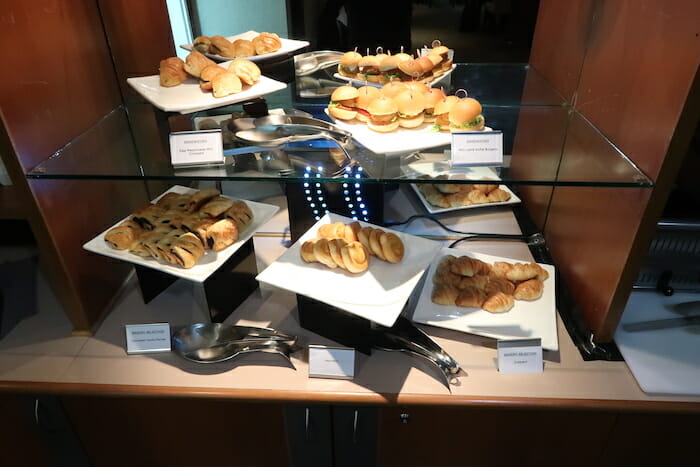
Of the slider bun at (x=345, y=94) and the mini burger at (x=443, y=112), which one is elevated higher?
the slider bun at (x=345, y=94)

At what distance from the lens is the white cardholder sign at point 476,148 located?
2.95 feet

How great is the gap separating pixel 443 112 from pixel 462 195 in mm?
531

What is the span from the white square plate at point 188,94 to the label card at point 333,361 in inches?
21.4

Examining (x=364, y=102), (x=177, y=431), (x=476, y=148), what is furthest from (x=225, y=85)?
(x=177, y=431)

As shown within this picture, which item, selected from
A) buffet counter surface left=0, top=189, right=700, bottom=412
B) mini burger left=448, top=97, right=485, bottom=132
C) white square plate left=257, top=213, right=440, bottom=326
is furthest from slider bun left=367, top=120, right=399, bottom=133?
buffet counter surface left=0, top=189, right=700, bottom=412

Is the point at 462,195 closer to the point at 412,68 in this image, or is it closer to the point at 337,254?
the point at 412,68

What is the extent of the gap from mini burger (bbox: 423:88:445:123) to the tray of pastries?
1.05 feet

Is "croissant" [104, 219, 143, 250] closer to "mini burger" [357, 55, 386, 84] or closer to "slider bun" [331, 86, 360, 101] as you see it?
"slider bun" [331, 86, 360, 101]

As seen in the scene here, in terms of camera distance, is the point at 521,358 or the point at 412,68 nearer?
the point at 521,358

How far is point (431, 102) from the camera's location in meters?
0.98

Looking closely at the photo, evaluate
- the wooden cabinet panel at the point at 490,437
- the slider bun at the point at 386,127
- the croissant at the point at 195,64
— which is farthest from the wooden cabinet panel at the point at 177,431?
the croissant at the point at 195,64

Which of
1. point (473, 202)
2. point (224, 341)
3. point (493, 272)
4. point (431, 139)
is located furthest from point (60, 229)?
point (473, 202)

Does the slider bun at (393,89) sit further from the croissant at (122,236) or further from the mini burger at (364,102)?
the croissant at (122,236)

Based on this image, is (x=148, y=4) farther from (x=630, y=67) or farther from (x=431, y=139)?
(x=630, y=67)
